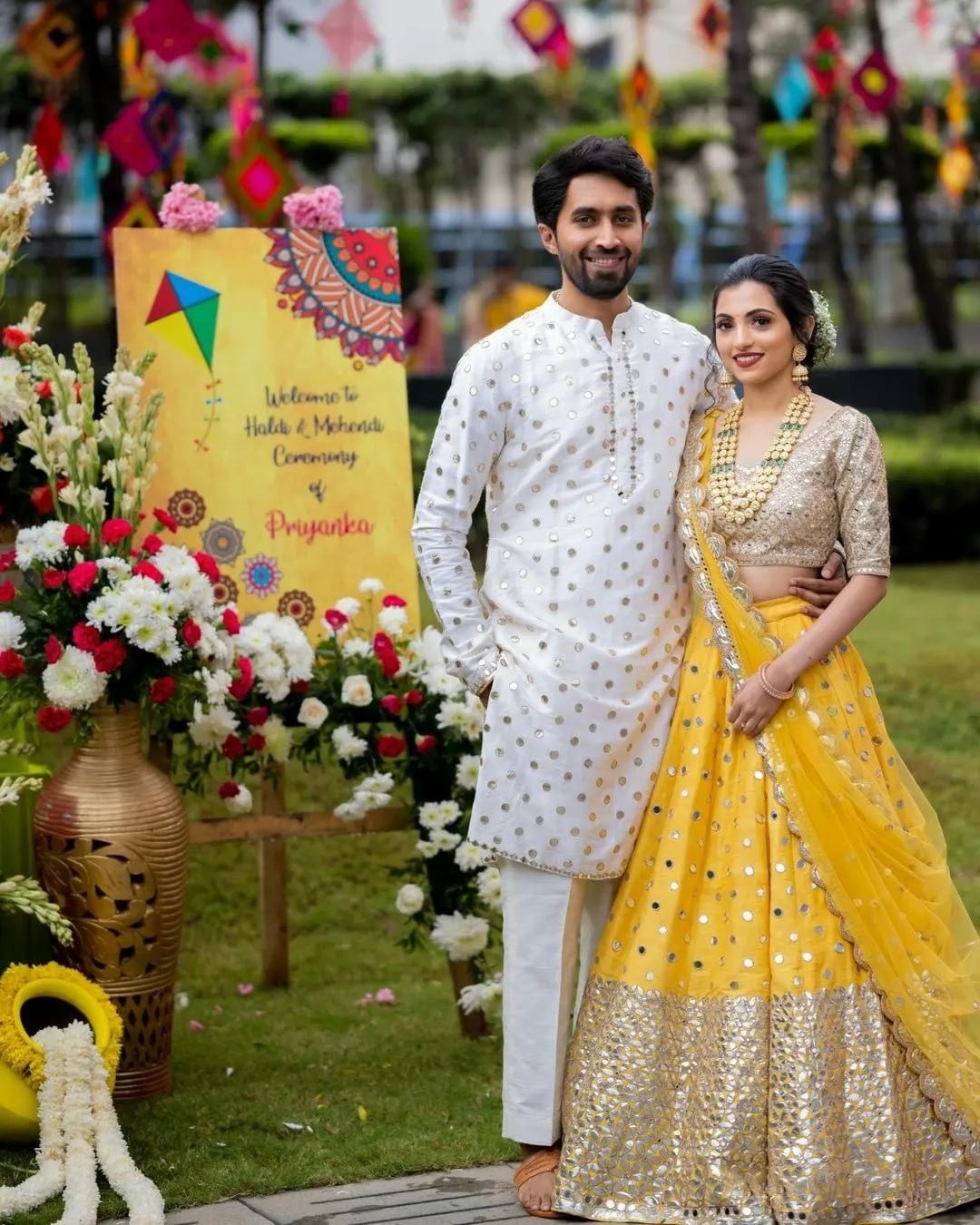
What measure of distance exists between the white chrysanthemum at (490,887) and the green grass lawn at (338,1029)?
37cm

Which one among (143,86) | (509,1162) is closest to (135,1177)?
(509,1162)

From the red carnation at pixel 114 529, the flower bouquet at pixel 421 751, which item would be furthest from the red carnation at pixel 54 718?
the flower bouquet at pixel 421 751

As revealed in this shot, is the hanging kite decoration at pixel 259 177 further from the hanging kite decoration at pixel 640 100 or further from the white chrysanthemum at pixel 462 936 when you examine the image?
the hanging kite decoration at pixel 640 100

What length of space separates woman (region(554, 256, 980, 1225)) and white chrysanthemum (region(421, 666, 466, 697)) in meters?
1.03

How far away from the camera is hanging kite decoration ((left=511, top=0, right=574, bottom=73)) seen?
10.7 meters

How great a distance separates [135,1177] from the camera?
3436mm

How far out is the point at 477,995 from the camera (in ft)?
14.5

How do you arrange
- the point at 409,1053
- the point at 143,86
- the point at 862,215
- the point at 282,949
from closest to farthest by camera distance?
the point at 409,1053
the point at 282,949
the point at 143,86
the point at 862,215

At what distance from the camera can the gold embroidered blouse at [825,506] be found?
3406mm

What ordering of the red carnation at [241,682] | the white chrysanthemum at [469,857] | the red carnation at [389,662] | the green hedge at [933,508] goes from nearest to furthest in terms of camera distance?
the red carnation at [241,682]
the white chrysanthemum at [469,857]
the red carnation at [389,662]
the green hedge at [933,508]

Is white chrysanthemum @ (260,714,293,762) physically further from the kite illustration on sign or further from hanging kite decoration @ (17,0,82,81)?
hanging kite decoration @ (17,0,82,81)

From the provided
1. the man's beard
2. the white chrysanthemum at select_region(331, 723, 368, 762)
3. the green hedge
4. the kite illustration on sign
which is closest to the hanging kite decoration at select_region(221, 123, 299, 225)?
the green hedge

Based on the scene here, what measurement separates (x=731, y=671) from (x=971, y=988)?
73 centimetres

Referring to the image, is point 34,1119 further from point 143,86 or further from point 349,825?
point 143,86
